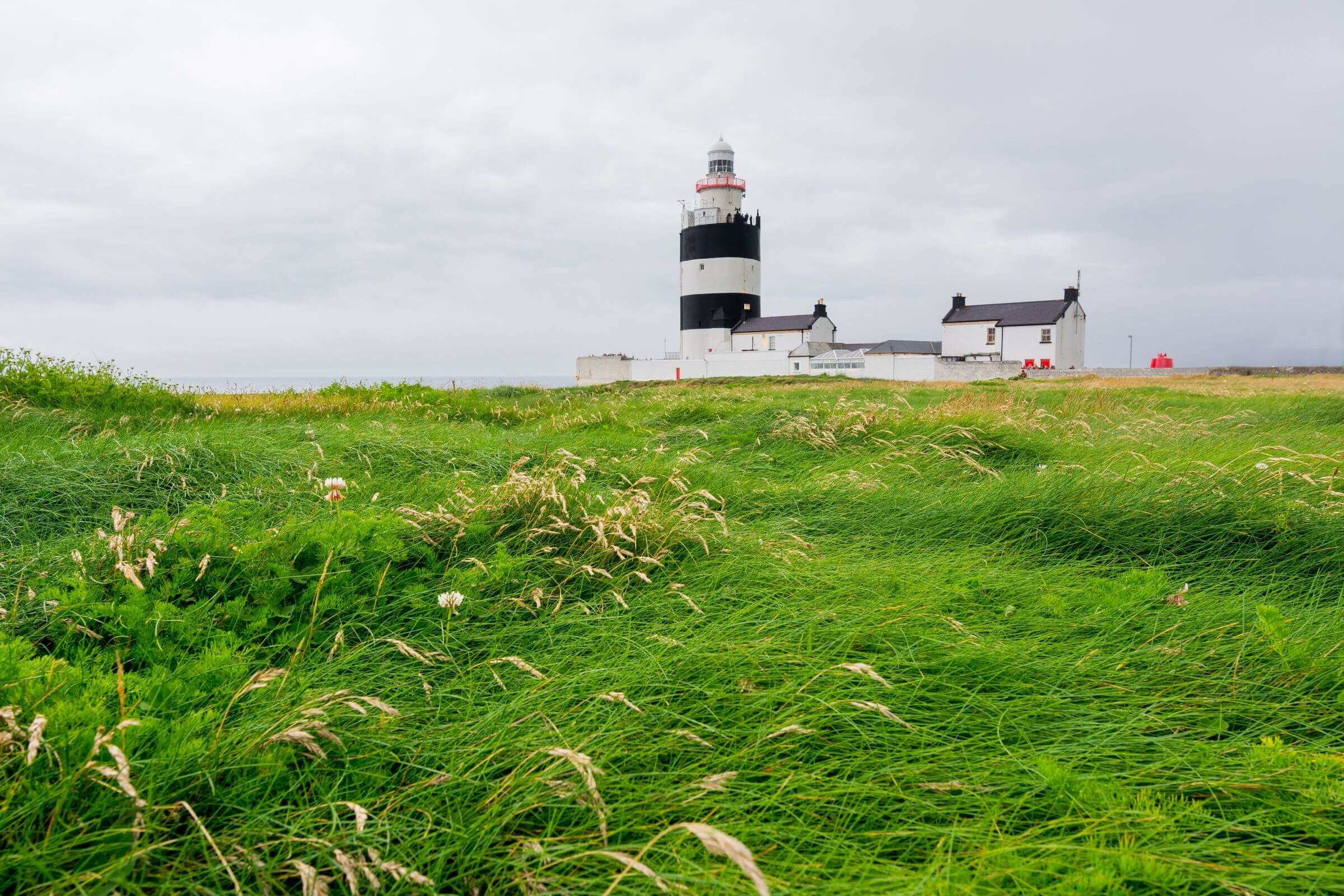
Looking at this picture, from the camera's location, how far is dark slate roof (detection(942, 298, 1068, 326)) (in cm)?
5084

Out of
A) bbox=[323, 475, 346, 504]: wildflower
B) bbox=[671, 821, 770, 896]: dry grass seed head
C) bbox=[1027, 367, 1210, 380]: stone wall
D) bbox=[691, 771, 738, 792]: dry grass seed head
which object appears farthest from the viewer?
bbox=[1027, 367, 1210, 380]: stone wall

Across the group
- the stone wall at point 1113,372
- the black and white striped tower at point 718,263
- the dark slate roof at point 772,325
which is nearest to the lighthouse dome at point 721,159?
the black and white striped tower at point 718,263

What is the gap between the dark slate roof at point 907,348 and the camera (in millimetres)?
51844

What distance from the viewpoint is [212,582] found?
2.81m

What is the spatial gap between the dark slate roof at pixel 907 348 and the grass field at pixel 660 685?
160ft

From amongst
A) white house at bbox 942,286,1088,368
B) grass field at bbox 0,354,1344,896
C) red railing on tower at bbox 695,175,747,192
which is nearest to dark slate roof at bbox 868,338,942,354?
white house at bbox 942,286,1088,368

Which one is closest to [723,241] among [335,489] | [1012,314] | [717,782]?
[1012,314]

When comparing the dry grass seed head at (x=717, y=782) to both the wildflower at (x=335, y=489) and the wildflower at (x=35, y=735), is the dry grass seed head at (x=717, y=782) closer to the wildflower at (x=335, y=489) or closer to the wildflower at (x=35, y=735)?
the wildflower at (x=35, y=735)

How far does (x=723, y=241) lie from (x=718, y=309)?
4.86 meters

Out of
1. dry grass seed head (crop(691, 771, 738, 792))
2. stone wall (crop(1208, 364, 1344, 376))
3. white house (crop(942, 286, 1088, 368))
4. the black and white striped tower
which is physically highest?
the black and white striped tower

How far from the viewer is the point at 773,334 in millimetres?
53844

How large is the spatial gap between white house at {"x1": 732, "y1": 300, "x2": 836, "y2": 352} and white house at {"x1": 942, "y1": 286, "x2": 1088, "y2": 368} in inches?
393

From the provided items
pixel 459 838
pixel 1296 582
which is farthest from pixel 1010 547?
pixel 459 838

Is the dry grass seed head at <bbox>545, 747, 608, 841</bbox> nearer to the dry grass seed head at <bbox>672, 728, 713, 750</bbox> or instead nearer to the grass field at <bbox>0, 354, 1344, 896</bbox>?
the grass field at <bbox>0, 354, 1344, 896</bbox>
